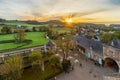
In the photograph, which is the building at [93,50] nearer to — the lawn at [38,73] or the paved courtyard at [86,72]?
the paved courtyard at [86,72]

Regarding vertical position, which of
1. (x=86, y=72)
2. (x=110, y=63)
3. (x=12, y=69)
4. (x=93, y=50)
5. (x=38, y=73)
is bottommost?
(x=86, y=72)

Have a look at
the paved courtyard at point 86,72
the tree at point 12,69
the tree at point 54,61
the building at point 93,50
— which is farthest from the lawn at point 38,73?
the building at point 93,50

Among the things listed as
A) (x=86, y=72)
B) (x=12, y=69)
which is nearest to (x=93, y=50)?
(x=86, y=72)

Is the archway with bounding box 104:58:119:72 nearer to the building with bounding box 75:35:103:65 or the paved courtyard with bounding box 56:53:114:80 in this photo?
the building with bounding box 75:35:103:65

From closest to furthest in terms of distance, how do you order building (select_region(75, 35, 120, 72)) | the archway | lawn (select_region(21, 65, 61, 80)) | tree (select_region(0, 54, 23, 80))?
Result: tree (select_region(0, 54, 23, 80))
lawn (select_region(21, 65, 61, 80))
building (select_region(75, 35, 120, 72))
the archway

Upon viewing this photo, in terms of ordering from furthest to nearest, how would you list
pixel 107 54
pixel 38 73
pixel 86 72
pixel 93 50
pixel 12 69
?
pixel 93 50 → pixel 107 54 → pixel 86 72 → pixel 38 73 → pixel 12 69

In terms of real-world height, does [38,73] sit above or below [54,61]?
below

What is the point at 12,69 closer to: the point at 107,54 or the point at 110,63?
the point at 107,54

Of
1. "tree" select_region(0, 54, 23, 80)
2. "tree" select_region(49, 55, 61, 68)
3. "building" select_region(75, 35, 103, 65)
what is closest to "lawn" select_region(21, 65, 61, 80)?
"tree" select_region(49, 55, 61, 68)

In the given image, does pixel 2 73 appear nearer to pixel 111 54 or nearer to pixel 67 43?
pixel 67 43

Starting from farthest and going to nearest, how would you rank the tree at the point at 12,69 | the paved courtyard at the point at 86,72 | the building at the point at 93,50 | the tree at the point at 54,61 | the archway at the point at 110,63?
the building at the point at 93,50, the archway at the point at 110,63, the tree at the point at 54,61, the paved courtyard at the point at 86,72, the tree at the point at 12,69
